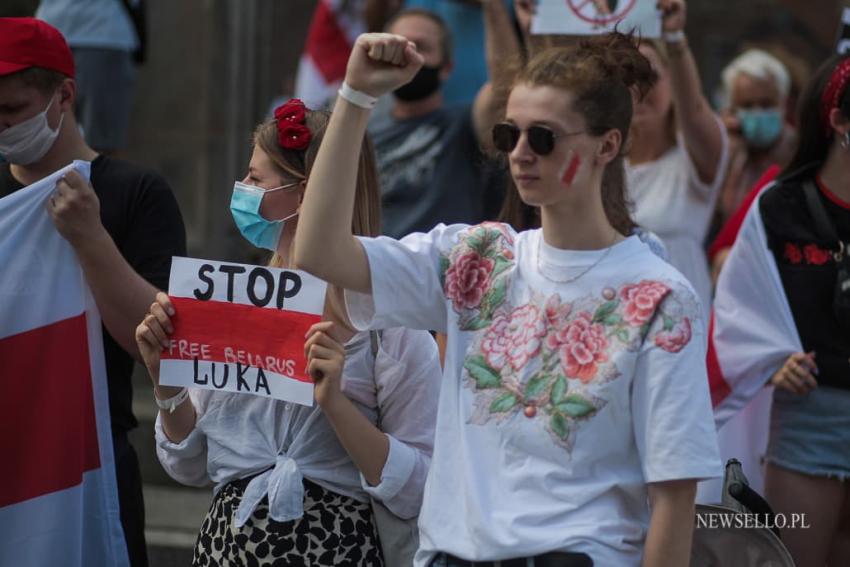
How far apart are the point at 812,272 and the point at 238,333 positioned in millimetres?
1807

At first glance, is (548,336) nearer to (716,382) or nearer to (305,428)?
(305,428)

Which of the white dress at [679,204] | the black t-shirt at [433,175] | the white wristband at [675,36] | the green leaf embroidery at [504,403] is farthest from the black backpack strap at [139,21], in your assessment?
the green leaf embroidery at [504,403]

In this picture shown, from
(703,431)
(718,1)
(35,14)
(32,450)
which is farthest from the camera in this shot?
(718,1)

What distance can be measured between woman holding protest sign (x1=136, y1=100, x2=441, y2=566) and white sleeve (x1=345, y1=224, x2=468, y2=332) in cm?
17

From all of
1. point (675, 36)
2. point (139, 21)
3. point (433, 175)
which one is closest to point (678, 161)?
point (675, 36)

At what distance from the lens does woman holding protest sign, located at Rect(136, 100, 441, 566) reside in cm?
305

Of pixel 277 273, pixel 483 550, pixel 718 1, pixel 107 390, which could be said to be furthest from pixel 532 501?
pixel 718 1

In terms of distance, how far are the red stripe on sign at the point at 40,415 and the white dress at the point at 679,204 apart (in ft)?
7.35

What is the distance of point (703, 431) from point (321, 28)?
5.23 metres

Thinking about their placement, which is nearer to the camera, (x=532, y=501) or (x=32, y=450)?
(x=532, y=501)

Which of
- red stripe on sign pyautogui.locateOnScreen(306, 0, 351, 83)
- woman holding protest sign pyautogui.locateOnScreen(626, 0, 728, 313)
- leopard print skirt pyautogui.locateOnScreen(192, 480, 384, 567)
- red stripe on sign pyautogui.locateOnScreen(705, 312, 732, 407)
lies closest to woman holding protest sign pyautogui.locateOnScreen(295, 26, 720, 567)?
leopard print skirt pyautogui.locateOnScreen(192, 480, 384, 567)

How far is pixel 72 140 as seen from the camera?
3787 mm

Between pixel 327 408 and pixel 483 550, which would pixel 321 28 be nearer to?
pixel 327 408

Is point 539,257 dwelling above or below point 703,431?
above
